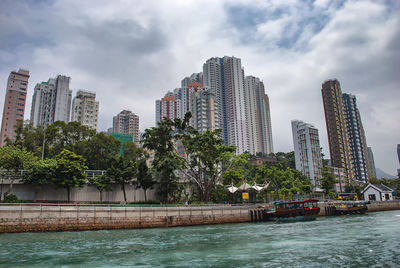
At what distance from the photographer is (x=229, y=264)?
15.0 meters

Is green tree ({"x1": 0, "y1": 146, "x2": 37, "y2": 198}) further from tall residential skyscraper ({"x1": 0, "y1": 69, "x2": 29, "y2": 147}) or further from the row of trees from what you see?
tall residential skyscraper ({"x1": 0, "y1": 69, "x2": 29, "y2": 147})

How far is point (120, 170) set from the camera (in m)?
46.4

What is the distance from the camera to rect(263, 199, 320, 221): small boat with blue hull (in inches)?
1674

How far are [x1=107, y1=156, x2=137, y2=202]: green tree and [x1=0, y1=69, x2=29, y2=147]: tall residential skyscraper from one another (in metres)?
76.7

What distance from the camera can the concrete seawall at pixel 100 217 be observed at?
28594 millimetres

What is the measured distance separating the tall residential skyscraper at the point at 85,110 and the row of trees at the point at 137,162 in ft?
211

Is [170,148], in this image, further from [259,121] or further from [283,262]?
[259,121]

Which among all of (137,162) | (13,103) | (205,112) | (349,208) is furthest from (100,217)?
(205,112)

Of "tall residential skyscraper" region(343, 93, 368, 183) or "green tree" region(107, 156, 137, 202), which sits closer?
"green tree" region(107, 156, 137, 202)

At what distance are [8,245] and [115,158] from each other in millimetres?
26607

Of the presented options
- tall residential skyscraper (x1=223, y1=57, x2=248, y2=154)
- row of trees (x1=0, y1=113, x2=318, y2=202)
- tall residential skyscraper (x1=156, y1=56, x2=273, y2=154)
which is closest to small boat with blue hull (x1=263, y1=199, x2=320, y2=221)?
row of trees (x1=0, y1=113, x2=318, y2=202)

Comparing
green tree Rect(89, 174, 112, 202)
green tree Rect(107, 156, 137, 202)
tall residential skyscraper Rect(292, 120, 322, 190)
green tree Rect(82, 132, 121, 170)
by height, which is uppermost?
tall residential skyscraper Rect(292, 120, 322, 190)

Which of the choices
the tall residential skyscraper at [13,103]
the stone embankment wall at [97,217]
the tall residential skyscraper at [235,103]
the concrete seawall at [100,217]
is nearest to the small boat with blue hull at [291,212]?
the concrete seawall at [100,217]

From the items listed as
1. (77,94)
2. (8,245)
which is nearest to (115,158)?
(8,245)
